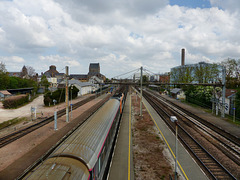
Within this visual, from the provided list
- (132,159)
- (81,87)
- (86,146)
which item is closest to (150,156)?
(132,159)

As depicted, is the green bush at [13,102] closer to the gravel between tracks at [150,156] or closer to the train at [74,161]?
the gravel between tracks at [150,156]

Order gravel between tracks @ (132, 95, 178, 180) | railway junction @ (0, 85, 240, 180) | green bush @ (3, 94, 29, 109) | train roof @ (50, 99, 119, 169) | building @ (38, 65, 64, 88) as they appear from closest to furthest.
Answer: train roof @ (50, 99, 119, 169), railway junction @ (0, 85, 240, 180), gravel between tracks @ (132, 95, 178, 180), green bush @ (3, 94, 29, 109), building @ (38, 65, 64, 88)

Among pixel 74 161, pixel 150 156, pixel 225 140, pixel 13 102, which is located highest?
pixel 74 161

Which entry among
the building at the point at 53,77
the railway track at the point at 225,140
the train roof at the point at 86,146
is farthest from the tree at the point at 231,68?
the building at the point at 53,77

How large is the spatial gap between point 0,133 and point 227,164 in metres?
26.6

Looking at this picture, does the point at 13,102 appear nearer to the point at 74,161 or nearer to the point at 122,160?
the point at 122,160

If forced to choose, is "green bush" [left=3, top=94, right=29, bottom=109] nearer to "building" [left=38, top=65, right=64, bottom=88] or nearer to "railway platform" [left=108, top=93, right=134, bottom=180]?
"railway platform" [left=108, top=93, right=134, bottom=180]

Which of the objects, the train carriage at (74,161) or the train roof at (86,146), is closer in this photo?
the train carriage at (74,161)

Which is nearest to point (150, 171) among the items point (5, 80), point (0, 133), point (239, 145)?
point (239, 145)

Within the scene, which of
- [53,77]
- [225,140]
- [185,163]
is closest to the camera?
[185,163]

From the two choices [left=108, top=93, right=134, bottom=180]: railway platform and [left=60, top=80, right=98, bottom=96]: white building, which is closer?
[left=108, top=93, right=134, bottom=180]: railway platform

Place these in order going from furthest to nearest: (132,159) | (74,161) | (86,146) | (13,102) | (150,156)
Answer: (13,102) < (150,156) < (132,159) < (86,146) < (74,161)

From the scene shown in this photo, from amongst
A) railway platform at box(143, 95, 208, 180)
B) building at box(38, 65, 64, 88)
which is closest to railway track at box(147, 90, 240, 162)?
railway platform at box(143, 95, 208, 180)

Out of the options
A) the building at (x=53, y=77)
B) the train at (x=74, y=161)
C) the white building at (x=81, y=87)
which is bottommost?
the train at (x=74, y=161)
